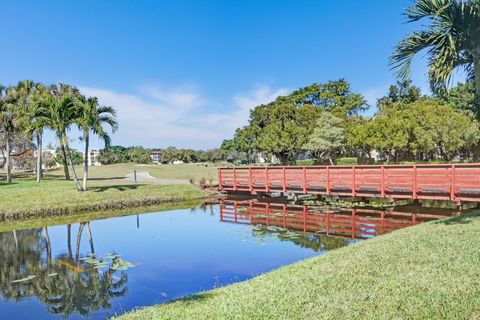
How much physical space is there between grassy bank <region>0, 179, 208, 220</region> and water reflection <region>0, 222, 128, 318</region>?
6257mm

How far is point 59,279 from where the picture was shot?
859 cm

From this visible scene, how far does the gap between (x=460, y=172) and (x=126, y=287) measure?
46.9 ft

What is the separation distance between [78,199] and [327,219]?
13005mm

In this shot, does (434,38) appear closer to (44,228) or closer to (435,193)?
(435,193)

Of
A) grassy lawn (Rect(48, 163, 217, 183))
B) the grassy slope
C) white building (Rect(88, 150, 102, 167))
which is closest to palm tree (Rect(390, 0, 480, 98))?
the grassy slope

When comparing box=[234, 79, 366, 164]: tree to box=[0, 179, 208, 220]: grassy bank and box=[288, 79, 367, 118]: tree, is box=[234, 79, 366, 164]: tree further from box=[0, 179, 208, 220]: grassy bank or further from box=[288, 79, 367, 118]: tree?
box=[0, 179, 208, 220]: grassy bank

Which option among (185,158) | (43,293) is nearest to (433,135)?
(43,293)

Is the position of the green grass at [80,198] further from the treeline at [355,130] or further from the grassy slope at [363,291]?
the treeline at [355,130]

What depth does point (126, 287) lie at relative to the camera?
26.2 feet

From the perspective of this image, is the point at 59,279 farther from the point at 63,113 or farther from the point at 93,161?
the point at 93,161

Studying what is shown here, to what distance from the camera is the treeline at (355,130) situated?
118 feet

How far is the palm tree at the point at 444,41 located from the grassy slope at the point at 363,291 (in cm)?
368

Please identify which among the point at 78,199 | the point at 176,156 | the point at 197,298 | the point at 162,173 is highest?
the point at 176,156

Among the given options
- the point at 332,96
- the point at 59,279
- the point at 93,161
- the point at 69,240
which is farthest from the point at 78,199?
the point at 93,161
